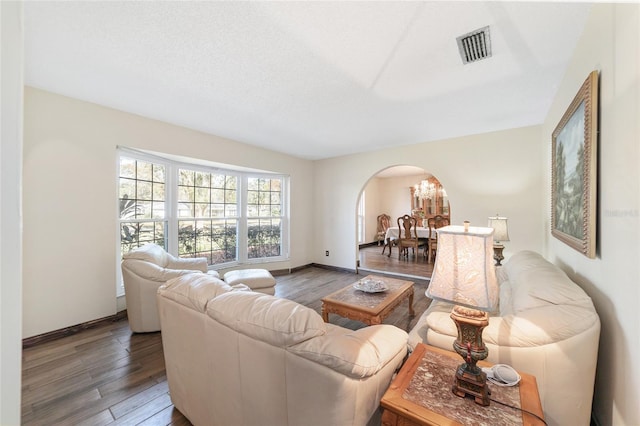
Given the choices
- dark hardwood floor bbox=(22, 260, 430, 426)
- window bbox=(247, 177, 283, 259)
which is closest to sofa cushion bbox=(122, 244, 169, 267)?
dark hardwood floor bbox=(22, 260, 430, 426)

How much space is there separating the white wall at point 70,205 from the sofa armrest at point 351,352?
3054 millimetres

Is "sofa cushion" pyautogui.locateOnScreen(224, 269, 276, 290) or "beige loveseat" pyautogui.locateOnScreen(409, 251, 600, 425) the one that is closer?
"beige loveseat" pyautogui.locateOnScreen(409, 251, 600, 425)

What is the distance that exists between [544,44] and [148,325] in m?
4.34

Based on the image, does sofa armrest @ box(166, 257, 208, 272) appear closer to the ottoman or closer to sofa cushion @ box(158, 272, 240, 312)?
the ottoman

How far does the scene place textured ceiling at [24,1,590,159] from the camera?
5.10 feet

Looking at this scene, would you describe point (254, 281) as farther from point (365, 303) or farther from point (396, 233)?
point (396, 233)

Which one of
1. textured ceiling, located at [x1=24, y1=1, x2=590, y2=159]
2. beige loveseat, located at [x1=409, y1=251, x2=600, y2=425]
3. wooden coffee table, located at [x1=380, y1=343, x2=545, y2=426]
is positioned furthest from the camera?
textured ceiling, located at [x1=24, y1=1, x2=590, y2=159]

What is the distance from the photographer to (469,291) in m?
1.02

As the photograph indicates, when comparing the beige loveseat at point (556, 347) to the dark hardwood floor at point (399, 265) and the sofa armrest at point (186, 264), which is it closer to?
the sofa armrest at point (186, 264)

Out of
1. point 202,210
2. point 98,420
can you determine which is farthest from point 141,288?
point 202,210

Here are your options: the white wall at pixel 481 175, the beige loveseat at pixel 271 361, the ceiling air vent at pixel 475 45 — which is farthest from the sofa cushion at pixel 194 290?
the white wall at pixel 481 175

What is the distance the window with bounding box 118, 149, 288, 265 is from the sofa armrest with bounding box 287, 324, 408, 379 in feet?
10.9

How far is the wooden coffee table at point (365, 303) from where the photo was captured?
2.29 m

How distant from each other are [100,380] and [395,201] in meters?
8.88
